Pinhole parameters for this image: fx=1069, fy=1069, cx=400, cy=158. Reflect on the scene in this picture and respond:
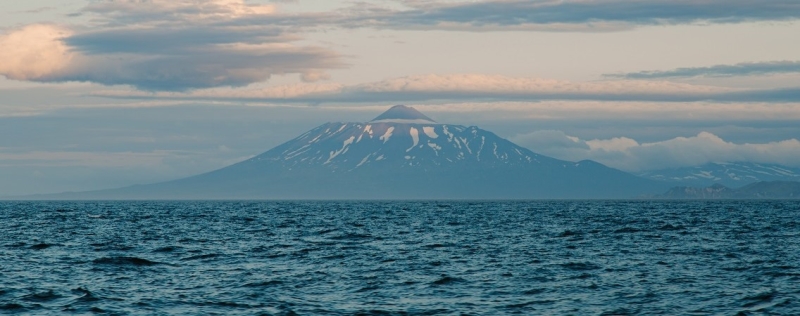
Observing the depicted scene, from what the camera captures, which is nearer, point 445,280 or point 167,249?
point 445,280

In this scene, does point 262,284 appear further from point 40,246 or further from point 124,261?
point 40,246

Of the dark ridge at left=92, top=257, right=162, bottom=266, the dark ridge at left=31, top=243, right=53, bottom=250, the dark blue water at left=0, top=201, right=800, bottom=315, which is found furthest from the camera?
the dark ridge at left=31, top=243, right=53, bottom=250

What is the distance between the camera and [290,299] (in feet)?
127

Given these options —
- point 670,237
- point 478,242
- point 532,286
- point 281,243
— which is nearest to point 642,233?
point 670,237

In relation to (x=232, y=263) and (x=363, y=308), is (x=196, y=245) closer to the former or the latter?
(x=232, y=263)

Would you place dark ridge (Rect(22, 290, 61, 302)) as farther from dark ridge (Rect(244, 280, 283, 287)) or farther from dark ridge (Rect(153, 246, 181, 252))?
dark ridge (Rect(153, 246, 181, 252))

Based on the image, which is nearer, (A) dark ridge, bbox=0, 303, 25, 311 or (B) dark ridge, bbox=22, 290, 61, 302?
(A) dark ridge, bbox=0, 303, 25, 311

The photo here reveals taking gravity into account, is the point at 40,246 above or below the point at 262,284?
above

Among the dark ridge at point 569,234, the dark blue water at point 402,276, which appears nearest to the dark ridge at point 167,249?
the dark blue water at point 402,276

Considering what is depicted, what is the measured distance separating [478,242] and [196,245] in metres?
18.0

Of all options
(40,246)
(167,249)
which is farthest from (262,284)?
(40,246)

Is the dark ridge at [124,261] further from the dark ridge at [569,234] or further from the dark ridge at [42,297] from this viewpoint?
the dark ridge at [569,234]

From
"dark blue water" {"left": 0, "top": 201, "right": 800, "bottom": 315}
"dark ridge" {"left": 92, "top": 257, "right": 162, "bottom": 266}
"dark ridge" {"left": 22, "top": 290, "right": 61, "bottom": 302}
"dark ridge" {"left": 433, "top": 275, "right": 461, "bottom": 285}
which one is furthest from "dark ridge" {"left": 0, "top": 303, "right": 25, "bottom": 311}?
"dark ridge" {"left": 433, "top": 275, "right": 461, "bottom": 285}

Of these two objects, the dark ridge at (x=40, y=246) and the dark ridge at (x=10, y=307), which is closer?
the dark ridge at (x=10, y=307)
